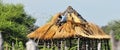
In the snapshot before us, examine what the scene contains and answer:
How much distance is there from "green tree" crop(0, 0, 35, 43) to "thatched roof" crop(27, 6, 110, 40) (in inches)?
530

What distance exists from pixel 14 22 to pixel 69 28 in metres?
21.9

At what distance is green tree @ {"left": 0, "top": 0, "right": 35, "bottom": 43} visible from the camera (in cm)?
3831

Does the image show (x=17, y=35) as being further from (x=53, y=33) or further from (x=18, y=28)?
(x=53, y=33)

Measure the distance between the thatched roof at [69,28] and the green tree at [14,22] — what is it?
13.5 metres

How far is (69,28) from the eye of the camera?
2225 cm

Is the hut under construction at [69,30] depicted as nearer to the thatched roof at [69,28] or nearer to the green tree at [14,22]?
the thatched roof at [69,28]

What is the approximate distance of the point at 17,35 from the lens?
127ft

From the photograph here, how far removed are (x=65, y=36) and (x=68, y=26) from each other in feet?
1.88

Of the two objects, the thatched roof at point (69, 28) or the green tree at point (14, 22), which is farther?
the green tree at point (14, 22)

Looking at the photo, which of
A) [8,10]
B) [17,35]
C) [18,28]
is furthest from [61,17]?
[8,10]

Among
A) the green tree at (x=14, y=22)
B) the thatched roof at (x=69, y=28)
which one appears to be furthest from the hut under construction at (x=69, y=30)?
the green tree at (x=14, y=22)

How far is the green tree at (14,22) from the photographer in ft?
126

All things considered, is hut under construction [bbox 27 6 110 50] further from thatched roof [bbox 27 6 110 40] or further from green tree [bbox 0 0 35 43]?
green tree [bbox 0 0 35 43]

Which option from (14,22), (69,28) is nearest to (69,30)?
(69,28)
